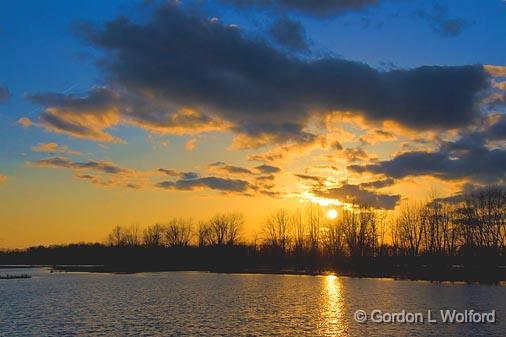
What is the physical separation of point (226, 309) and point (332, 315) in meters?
10.8

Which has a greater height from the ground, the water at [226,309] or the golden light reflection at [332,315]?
the water at [226,309]

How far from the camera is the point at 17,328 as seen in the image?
129 feet

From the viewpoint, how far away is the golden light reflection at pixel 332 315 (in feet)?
129

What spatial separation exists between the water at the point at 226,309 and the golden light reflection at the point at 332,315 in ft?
0.25

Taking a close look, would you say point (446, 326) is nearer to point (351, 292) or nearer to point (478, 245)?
point (351, 292)

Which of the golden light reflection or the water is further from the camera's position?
the golden light reflection

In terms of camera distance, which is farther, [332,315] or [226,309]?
[226,309]

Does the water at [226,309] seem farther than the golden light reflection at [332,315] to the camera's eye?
No

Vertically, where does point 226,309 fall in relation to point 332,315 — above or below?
above

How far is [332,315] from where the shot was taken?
158 feet

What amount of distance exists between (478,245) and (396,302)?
76.5 m

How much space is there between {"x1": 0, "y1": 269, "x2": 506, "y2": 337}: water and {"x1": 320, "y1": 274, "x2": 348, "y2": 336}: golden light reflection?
0.08 meters

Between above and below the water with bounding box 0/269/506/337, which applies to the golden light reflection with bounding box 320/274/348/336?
below

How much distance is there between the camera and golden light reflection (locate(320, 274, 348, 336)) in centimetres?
3938
